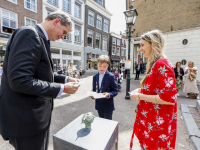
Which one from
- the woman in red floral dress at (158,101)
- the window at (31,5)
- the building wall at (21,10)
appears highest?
the window at (31,5)

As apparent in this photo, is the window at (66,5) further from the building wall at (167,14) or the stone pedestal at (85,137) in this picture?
the stone pedestal at (85,137)

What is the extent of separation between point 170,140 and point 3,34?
13971 mm

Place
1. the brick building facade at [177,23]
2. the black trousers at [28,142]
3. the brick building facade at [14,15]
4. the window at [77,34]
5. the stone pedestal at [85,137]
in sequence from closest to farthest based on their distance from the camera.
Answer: the black trousers at [28,142]
the stone pedestal at [85,137]
the brick building facade at [177,23]
the brick building facade at [14,15]
the window at [77,34]

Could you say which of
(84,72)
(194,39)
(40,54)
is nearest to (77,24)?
(84,72)

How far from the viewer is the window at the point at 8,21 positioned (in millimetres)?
10366

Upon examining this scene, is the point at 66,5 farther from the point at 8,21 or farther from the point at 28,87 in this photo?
the point at 28,87

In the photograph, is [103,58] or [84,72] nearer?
[103,58]

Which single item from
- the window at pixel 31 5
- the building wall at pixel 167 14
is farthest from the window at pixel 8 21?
the building wall at pixel 167 14

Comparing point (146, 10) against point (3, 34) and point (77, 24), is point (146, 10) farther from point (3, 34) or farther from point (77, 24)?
point (3, 34)

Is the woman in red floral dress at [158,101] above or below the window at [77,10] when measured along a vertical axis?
below

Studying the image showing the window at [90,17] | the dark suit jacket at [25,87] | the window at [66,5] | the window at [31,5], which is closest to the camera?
the dark suit jacket at [25,87]

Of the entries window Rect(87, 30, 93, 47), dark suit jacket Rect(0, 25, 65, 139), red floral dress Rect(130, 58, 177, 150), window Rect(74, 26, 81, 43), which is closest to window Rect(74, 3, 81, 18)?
window Rect(74, 26, 81, 43)

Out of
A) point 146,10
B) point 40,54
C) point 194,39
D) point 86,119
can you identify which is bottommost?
point 86,119

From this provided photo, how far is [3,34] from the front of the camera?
33.8 feet
